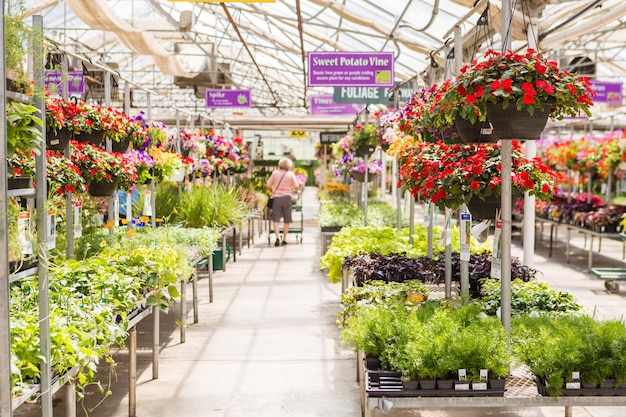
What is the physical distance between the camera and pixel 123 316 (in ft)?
11.5

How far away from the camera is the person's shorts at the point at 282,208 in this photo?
11616 millimetres

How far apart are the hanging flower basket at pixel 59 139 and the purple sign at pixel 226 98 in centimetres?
1268

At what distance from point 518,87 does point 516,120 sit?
154 millimetres

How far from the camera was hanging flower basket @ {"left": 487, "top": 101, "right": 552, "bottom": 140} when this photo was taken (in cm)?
319


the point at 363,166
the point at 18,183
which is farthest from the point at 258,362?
the point at 363,166

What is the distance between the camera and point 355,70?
383 inches

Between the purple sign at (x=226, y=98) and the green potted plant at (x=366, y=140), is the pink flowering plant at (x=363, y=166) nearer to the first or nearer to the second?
the green potted plant at (x=366, y=140)

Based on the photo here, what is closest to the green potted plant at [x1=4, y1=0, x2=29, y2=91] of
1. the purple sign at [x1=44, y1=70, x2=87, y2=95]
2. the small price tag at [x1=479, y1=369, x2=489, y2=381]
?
the purple sign at [x1=44, y1=70, x2=87, y2=95]

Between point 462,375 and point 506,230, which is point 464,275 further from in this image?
point 462,375

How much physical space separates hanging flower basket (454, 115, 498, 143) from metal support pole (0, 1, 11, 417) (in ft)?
6.81

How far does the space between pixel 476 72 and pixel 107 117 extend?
2513 mm

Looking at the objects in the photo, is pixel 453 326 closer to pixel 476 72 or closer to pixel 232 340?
pixel 476 72

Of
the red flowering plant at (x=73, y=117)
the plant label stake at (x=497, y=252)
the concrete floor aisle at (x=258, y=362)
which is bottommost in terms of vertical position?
the concrete floor aisle at (x=258, y=362)

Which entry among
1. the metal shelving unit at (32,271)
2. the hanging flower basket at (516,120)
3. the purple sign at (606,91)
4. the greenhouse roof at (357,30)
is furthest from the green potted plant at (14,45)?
the purple sign at (606,91)
